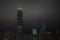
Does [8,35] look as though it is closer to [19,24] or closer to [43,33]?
[19,24]

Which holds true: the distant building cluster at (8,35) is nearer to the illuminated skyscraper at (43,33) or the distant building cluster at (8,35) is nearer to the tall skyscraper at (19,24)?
the tall skyscraper at (19,24)

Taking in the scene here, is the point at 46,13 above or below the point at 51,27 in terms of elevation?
above

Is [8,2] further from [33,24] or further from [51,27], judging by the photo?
[51,27]

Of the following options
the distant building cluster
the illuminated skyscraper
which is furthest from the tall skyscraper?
the illuminated skyscraper

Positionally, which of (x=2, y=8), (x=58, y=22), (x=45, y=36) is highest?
(x=2, y=8)

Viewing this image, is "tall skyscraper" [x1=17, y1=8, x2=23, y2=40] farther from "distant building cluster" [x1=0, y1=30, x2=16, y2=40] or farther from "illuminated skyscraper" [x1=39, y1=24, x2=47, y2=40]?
"illuminated skyscraper" [x1=39, y1=24, x2=47, y2=40]

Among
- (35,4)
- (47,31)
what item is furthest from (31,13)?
(47,31)

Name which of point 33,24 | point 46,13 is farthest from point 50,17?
point 33,24

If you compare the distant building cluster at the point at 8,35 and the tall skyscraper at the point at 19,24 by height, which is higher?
the tall skyscraper at the point at 19,24

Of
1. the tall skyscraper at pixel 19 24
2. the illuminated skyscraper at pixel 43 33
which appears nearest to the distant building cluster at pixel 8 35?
the tall skyscraper at pixel 19 24

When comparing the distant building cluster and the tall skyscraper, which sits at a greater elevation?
the tall skyscraper

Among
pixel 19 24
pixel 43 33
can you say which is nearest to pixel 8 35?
pixel 19 24
